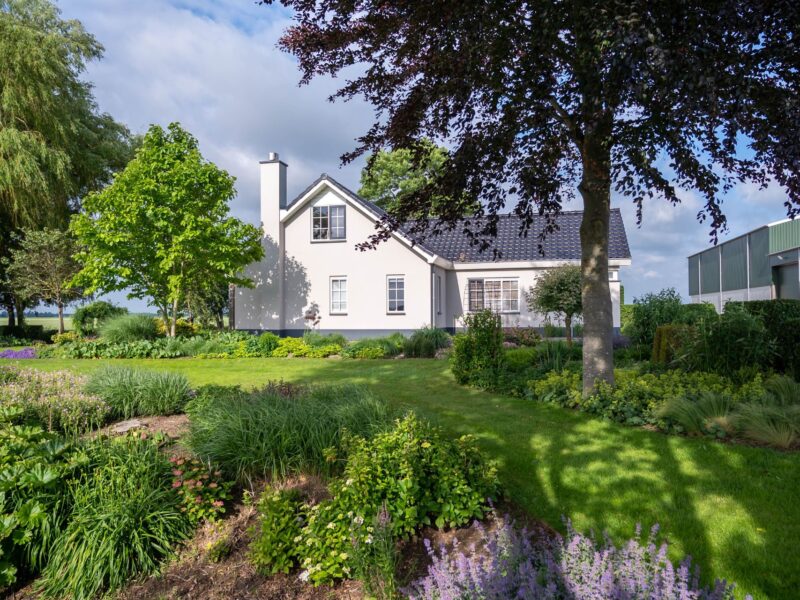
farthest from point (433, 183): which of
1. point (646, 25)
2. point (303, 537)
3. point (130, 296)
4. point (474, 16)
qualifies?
point (130, 296)

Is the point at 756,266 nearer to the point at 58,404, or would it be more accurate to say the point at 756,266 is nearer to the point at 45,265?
the point at 58,404

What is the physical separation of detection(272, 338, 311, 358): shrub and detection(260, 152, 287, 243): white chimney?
20.9 feet

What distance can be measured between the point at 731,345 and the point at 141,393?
301 inches

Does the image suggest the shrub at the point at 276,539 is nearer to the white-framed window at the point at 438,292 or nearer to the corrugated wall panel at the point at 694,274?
the white-framed window at the point at 438,292

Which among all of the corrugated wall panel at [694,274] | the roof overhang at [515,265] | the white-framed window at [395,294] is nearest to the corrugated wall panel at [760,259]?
the corrugated wall panel at [694,274]

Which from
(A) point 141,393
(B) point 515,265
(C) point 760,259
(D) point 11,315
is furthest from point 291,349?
(C) point 760,259

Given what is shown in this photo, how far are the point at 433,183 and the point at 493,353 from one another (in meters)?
3.55

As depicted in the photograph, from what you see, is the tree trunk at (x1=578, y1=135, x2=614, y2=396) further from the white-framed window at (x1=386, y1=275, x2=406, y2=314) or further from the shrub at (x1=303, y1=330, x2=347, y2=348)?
the white-framed window at (x1=386, y1=275, x2=406, y2=314)

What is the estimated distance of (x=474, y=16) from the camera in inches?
196

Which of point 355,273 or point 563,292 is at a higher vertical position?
point 355,273

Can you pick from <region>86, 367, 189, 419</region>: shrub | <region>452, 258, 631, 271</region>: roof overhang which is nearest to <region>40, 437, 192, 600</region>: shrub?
<region>86, 367, 189, 419</region>: shrub

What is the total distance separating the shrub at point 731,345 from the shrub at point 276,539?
661cm

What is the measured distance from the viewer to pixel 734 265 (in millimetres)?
31250

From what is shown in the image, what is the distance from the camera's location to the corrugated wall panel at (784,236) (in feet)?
77.3
